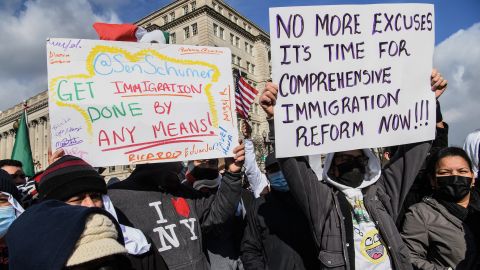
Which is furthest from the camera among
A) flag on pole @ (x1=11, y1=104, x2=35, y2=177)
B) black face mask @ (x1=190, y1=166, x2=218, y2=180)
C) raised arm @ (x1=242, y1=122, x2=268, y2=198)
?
flag on pole @ (x1=11, y1=104, x2=35, y2=177)

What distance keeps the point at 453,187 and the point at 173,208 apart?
2.05 metres

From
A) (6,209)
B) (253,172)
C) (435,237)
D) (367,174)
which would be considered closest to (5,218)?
(6,209)

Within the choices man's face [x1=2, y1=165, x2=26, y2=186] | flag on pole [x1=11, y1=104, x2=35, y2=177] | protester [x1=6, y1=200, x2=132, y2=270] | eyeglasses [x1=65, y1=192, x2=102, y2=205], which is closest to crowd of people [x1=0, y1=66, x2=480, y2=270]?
eyeglasses [x1=65, y1=192, x2=102, y2=205]

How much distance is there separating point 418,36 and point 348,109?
80cm

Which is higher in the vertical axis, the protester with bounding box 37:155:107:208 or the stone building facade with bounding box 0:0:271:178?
the stone building facade with bounding box 0:0:271:178

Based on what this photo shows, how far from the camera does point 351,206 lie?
2.60 m

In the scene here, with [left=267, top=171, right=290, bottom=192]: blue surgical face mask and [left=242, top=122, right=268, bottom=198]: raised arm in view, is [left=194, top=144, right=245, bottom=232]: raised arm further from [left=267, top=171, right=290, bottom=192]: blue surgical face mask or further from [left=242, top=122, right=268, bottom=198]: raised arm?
[left=242, top=122, right=268, bottom=198]: raised arm

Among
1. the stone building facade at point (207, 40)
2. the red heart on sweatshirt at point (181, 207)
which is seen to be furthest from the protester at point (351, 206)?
the stone building facade at point (207, 40)

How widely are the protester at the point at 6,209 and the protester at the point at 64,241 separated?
Result: 4.22 ft

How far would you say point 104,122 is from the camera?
9.19 feet

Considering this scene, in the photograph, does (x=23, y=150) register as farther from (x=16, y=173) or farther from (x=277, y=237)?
(x=277, y=237)

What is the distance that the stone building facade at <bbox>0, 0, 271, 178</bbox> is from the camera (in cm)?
5347

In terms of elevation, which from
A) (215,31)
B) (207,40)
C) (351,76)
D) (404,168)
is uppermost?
(215,31)

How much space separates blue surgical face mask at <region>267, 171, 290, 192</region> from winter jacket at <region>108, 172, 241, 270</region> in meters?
0.54
